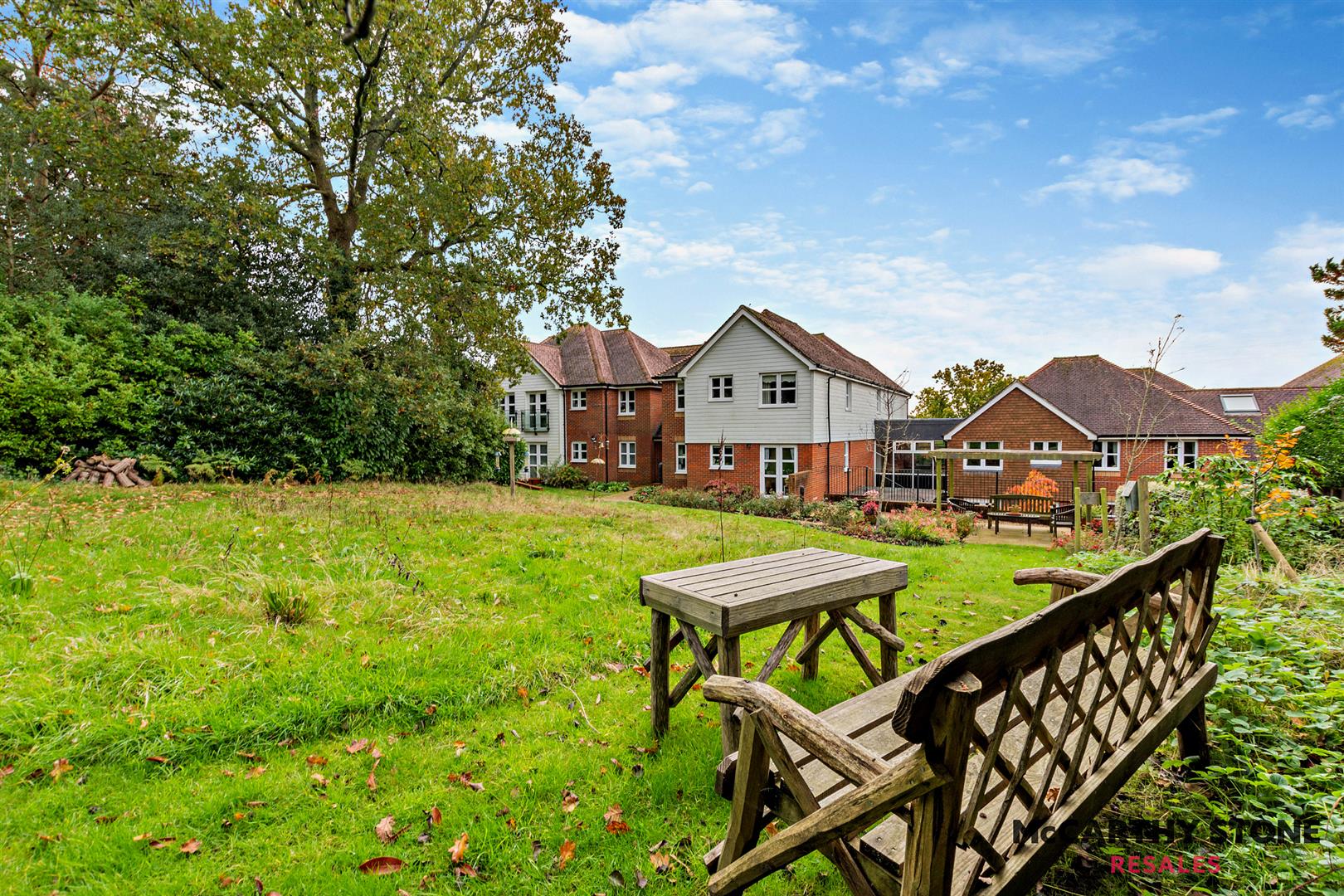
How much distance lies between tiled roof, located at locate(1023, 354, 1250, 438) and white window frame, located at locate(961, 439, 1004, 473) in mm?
2957

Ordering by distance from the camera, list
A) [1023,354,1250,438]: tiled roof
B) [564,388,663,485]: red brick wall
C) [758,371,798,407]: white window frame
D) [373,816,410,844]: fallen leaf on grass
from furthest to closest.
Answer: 1. [564,388,663,485]: red brick wall
2. [758,371,798,407]: white window frame
3. [1023,354,1250,438]: tiled roof
4. [373,816,410,844]: fallen leaf on grass

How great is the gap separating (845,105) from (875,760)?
34.5 ft

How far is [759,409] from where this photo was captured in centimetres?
2406

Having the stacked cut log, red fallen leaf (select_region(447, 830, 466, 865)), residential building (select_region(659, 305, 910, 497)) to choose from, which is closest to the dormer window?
residential building (select_region(659, 305, 910, 497))

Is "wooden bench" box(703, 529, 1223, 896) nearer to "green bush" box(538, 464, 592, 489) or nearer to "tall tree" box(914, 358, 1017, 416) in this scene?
"green bush" box(538, 464, 592, 489)

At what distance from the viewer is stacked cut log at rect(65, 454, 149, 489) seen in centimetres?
1119

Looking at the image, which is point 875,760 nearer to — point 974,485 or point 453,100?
point 453,100

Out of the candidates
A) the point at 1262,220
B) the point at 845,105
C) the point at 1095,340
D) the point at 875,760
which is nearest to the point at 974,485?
the point at 1095,340

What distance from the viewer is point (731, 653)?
321cm

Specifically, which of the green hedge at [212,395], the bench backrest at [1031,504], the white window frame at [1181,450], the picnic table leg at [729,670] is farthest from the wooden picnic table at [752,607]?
the white window frame at [1181,450]

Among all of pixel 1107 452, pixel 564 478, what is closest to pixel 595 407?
pixel 564 478

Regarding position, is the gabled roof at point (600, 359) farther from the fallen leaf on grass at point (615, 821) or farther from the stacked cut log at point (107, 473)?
the fallen leaf on grass at point (615, 821)

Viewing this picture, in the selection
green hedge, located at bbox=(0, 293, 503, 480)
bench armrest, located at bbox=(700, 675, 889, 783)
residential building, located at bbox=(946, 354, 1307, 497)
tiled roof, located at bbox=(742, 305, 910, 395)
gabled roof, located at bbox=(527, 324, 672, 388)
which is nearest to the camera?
bench armrest, located at bbox=(700, 675, 889, 783)

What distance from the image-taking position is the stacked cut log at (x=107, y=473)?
1119 cm
